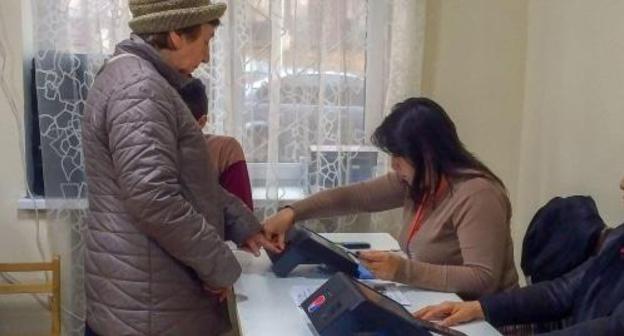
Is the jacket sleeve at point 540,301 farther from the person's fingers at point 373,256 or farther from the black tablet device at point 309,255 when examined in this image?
the black tablet device at point 309,255

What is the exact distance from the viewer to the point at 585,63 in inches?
92.4

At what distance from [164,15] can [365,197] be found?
3.33ft

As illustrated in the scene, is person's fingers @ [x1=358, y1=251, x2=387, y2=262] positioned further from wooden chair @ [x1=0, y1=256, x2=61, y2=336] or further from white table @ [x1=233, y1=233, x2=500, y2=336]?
wooden chair @ [x1=0, y1=256, x2=61, y2=336]

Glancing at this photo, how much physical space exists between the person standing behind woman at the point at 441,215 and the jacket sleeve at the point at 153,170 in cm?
46

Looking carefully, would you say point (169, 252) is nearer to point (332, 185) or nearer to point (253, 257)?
point (253, 257)

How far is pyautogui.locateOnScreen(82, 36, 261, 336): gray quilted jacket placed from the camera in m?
1.52

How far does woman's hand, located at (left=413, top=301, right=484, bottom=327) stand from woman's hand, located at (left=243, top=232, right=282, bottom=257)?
1.51 feet

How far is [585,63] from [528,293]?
2.95 ft

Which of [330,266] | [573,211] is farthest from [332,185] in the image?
[573,211]

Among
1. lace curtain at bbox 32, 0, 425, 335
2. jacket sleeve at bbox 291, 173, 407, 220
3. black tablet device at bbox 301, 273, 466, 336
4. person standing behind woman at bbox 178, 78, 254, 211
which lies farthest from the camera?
lace curtain at bbox 32, 0, 425, 335

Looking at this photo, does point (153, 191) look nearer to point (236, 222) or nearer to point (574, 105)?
point (236, 222)

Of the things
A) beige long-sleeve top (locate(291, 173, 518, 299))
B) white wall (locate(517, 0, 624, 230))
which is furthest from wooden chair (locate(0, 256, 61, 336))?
white wall (locate(517, 0, 624, 230))

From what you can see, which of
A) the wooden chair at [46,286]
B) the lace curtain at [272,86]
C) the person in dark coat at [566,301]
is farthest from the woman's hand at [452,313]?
the wooden chair at [46,286]

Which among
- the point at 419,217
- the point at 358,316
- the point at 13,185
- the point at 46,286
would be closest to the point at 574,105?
the point at 419,217
